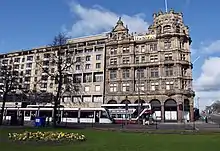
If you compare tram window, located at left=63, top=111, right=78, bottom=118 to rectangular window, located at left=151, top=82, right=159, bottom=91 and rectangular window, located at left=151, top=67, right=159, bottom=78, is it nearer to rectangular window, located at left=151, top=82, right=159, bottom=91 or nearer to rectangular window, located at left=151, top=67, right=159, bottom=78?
rectangular window, located at left=151, top=82, right=159, bottom=91

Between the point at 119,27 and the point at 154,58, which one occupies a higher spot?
the point at 119,27

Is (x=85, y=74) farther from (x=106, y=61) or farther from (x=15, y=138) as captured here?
(x=15, y=138)

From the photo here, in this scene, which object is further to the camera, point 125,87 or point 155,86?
point 125,87

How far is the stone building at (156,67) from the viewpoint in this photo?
76.3m

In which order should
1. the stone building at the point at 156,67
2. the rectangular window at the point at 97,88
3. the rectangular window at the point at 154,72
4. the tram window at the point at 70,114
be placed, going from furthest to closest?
1. the rectangular window at the point at 97,88
2. the rectangular window at the point at 154,72
3. the stone building at the point at 156,67
4. the tram window at the point at 70,114

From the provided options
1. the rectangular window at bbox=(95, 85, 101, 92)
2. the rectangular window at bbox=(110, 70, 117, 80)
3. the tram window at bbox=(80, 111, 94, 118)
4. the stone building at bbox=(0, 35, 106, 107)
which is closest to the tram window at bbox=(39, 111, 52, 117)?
the tram window at bbox=(80, 111, 94, 118)

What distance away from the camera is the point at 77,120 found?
204ft

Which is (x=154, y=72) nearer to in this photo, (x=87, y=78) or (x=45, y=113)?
(x=87, y=78)

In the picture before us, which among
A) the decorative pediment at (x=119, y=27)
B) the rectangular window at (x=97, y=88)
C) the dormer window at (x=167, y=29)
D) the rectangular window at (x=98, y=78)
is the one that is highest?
the decorative pediment at (x=119, y=27)

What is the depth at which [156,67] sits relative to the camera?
80.1 metres

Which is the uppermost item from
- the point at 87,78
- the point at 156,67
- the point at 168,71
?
the point at 156,67

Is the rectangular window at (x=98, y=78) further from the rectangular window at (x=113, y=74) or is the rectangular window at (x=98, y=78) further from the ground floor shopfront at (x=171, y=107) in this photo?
the ground floor shopfront at (x=171, y=107)

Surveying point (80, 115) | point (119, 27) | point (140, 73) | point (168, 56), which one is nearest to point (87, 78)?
point (140, 73)

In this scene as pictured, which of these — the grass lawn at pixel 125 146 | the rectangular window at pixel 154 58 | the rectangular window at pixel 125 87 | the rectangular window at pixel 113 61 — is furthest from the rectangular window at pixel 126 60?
the grass lawn at pixel 125 146
